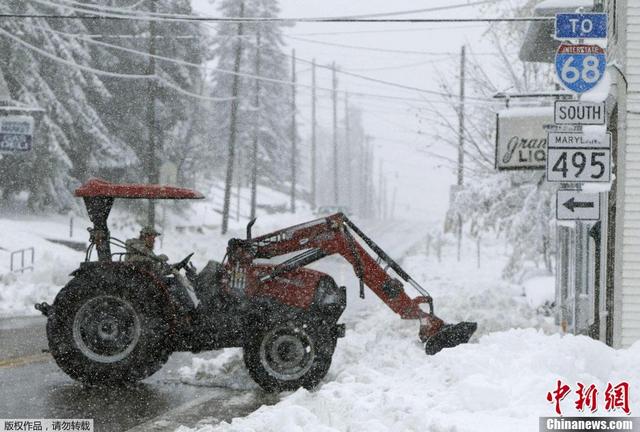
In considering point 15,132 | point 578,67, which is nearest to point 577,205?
point 578,67

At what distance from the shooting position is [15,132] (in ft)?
69.9

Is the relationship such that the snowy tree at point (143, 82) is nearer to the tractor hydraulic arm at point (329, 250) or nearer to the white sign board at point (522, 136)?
the white sign board at point (522, 136)

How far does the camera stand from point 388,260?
10.7 m

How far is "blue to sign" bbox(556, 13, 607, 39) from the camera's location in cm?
1057

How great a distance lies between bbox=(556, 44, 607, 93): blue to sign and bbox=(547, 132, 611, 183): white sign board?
Answer: 0.72 meters

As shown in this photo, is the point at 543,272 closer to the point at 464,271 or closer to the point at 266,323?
the point at 464,271

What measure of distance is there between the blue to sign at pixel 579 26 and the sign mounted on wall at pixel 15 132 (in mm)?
14363

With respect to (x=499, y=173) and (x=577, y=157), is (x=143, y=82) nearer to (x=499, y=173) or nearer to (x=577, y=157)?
(x=499, y=173)

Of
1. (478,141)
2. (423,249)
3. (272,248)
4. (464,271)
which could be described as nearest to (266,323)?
(272,248)

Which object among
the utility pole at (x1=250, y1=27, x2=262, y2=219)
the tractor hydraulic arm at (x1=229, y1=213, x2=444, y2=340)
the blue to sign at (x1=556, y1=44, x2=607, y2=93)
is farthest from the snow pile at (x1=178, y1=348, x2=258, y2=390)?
the utility pole at (x1=250, y1=27, x2=262, y2=219)

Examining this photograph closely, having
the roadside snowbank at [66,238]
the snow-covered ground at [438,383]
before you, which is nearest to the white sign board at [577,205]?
the snow-covered ground at [438,383]

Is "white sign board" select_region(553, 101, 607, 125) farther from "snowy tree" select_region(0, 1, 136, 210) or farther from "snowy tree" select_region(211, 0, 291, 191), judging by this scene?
"snowy tree" select_region(211, 0, 291, 191)

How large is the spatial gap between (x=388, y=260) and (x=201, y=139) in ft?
122

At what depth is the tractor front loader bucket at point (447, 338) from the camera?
10539 millimetres
